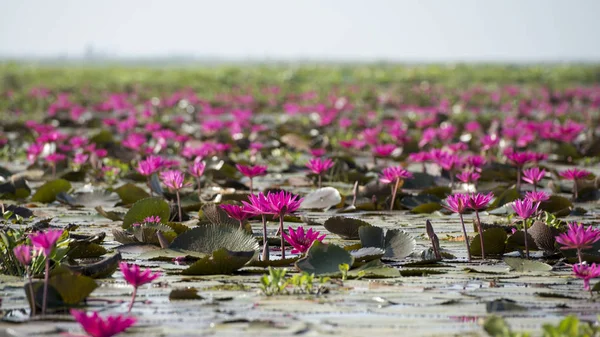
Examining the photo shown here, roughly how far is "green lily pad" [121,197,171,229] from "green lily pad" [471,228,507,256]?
1501mm

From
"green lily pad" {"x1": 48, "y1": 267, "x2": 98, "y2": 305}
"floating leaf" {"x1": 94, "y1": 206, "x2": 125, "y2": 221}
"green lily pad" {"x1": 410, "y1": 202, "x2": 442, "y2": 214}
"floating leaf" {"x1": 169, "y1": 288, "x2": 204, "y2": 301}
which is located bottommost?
"green lily pad" {"x1": 410, "y1": 202, "x2": 442, "y2": 214}

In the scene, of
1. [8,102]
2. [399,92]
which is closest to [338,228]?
[8,102]

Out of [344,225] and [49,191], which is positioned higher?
[344,225]

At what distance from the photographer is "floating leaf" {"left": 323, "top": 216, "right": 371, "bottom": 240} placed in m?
4.31

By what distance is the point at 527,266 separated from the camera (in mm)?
3611

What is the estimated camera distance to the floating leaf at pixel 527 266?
3.59 meters

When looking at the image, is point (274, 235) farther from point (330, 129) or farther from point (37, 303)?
point (330, 129)

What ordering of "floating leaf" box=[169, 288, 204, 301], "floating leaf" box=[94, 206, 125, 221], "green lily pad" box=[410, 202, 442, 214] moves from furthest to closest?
"green lily pad" box=[410, 202, 442, 214]
"floating leaf" box=[94, 206, 125, 221]
"floating leaf" box=[169, 288, 204, 301]

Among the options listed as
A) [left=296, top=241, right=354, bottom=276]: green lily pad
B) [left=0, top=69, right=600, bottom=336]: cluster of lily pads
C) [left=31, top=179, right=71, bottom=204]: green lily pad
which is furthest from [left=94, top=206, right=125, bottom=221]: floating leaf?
[left=296, top=241, right=354, bottom=276]: green lily pad

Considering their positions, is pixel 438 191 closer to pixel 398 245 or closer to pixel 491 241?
pixel 491 241

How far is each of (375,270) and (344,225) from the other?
0.89m

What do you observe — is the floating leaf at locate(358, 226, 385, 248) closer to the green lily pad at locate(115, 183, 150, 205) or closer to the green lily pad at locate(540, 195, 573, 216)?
the green lily pad at locate(540, 195, 573, 216)

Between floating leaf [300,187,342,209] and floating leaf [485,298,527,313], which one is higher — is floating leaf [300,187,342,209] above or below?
below

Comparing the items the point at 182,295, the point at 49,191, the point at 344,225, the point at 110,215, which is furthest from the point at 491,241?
the point at 49,191
